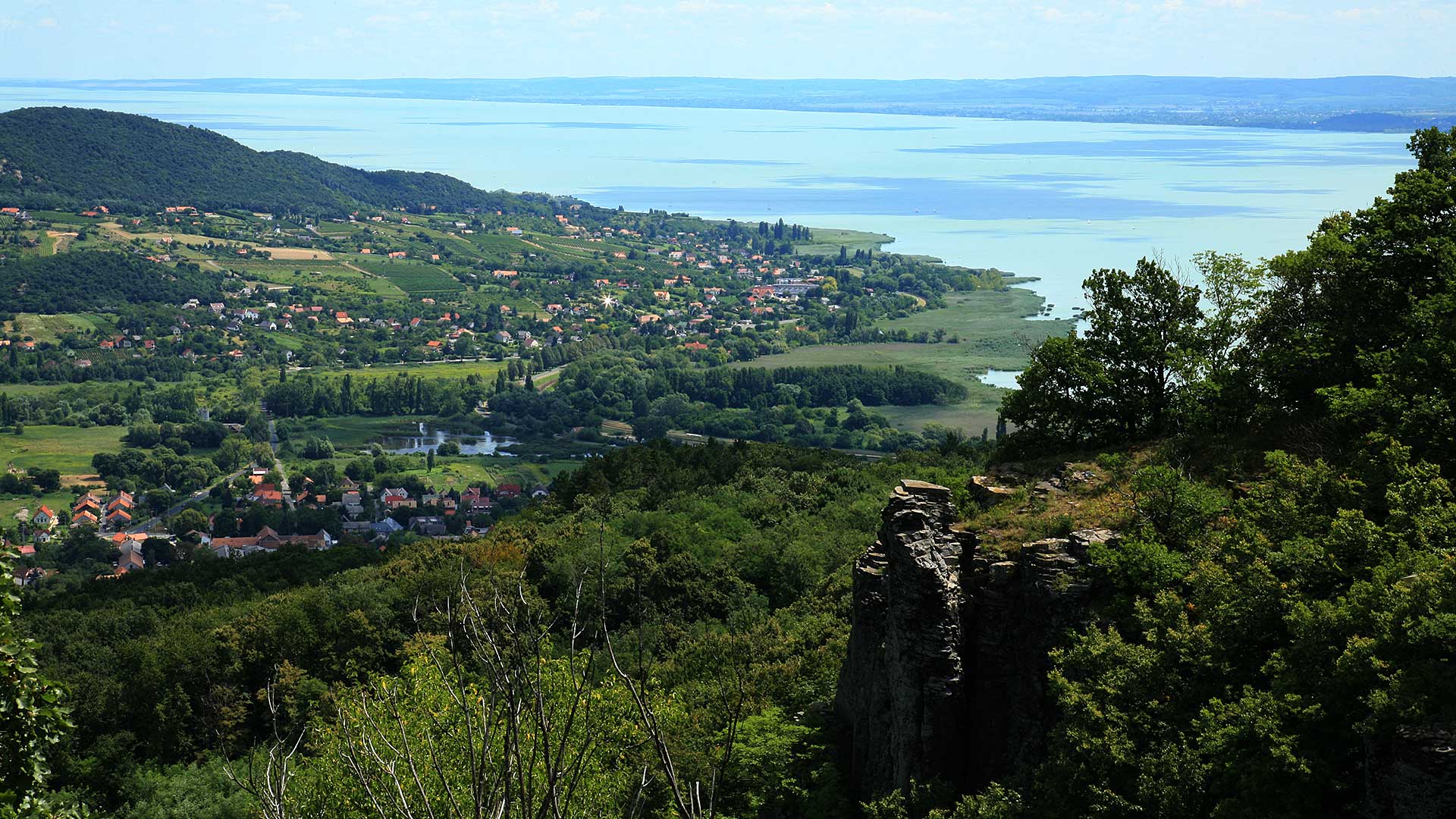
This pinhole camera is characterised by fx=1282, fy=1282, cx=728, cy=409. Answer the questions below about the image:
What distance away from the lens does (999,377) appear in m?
68.0

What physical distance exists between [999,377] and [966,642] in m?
57.7

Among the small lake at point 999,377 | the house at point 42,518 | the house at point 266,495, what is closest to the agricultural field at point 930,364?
the small lake at point 999,377

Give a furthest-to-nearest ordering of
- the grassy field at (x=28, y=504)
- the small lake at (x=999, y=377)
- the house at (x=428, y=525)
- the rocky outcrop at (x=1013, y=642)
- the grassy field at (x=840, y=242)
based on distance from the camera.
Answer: the grassy field at (x=840, y=242) < the small lake at (x=999, y=377) < the grassy field at (x=28, y=504) < the house at (x=428, y=525) < the rocky outcrop at (x=1013, y=642)

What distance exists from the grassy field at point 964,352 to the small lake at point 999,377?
11.7 inches

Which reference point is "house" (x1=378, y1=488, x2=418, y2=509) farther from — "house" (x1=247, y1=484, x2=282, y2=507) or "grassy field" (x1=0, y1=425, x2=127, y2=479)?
"grassy field" (x1=0, y1=425, x2=127, y2=479)

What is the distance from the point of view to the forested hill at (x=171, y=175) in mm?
124062

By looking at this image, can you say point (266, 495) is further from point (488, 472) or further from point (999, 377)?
point (999, 377)

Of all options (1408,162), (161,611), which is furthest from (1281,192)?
(161,611)

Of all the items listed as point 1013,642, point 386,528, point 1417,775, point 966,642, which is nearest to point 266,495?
point 386,528

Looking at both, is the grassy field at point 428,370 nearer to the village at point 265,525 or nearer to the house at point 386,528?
the village at point 265,525

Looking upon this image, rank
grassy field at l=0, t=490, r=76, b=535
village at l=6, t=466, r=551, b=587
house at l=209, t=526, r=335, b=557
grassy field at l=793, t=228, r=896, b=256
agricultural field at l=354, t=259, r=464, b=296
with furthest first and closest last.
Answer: grassy field at l=793, t=228, r=896, b=256 < agricultural field at l=354, t=259, r=464, b=296 < grassy field at l=0, t=490, r=76, b=535 < house at l=209, t=526, r=335, b=557 < village at l=6, t=466, r=551, b=587

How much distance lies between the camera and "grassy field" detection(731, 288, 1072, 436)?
6216 cm

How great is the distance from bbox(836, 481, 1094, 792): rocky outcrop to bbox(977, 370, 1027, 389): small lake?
178ft

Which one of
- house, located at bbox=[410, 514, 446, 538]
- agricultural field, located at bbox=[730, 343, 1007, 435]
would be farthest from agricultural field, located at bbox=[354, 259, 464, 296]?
house, located at bbox=[410, 514, 446, 538]
